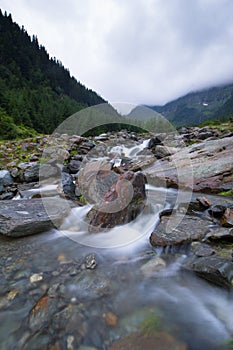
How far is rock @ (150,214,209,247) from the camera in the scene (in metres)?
3.15

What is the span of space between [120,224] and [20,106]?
123 ft

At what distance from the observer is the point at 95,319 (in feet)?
6.77

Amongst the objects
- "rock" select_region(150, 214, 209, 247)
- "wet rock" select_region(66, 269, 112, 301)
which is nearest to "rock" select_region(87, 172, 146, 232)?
"rock" select_region(150, 214, 209, 247)

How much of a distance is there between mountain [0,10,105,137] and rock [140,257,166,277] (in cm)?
2385

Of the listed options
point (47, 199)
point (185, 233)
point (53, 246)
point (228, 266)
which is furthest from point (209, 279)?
point (47, 199)

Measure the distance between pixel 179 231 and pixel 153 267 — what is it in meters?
0.84

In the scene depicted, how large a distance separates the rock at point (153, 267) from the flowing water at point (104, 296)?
0.02m

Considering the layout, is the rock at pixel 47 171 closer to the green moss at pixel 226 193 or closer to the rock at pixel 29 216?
the rock at pixel 29 216

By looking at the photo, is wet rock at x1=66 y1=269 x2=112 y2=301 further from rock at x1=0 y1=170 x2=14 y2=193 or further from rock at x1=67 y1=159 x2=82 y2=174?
rock at x1=67 y1=159 x2=82 y2=174

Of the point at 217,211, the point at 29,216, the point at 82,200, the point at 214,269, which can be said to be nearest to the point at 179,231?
the point at 214,269

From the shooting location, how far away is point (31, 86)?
64938mm

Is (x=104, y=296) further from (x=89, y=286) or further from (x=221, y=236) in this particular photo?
(x=221, y=236)

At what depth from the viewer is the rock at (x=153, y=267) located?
2.74 metres

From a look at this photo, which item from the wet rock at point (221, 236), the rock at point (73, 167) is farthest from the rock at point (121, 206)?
the rock at point (73, 167)
